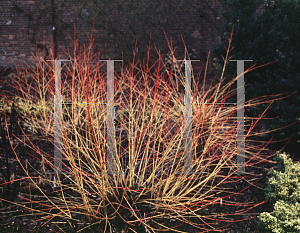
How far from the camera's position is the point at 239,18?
14.0 feet

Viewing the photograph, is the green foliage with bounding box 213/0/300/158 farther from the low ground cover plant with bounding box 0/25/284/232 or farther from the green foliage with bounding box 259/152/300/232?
the green foliage with bounding box 259/152/300/232

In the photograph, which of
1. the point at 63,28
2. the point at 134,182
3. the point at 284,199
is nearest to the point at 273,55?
the point at 284,199

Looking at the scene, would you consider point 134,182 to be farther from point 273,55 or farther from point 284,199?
point 273,55

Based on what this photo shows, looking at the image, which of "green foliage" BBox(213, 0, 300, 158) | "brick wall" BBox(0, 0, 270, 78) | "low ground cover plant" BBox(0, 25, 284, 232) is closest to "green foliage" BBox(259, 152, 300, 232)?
"low ground cover plant" BBox(0, 25, 284, 232)

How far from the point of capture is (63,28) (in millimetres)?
7961

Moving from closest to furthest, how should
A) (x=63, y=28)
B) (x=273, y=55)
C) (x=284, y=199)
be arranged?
(x=284, y=199)
(x=273, y=55)
(x=63, y=28)

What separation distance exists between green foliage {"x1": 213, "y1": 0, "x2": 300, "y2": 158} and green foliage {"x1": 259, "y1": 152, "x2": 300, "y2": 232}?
747mm

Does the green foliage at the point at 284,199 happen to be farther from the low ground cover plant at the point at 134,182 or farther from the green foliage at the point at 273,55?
the green foliage at the point at 273,55

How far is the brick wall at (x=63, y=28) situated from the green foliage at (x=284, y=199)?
5.16 meters

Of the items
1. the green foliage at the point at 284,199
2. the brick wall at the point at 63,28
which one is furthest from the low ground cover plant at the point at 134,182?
the brick wall at the point at 63,28

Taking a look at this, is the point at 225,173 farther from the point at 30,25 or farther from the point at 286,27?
the point at 30,25

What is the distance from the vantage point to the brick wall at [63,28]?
7.70 m

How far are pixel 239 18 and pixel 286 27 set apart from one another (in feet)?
2.61

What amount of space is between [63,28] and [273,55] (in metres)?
6.17
